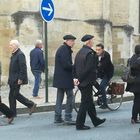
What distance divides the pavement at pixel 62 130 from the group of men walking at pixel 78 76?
264mm

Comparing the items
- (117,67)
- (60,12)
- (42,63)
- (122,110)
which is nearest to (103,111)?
(122,110)

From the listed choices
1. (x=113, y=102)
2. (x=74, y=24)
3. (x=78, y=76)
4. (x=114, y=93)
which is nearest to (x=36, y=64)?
(x=113, y=102)

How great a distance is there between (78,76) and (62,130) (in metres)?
1.09

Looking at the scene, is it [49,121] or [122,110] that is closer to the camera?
[49,121]

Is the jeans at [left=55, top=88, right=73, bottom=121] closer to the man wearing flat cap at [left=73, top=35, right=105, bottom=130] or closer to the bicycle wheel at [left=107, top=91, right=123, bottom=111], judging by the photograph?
the man wearing flat cap at [left=73, top=35, right=105, bottom=130]

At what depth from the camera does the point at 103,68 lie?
1515 cm

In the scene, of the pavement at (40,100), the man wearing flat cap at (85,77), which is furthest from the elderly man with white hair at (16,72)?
the man wearing flat cap at (85,77)

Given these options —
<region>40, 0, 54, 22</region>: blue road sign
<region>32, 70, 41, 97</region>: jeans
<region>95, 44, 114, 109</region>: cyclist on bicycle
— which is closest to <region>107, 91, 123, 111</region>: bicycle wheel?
<region>95, 44, 114, 109</region>: cyclist on bicycle

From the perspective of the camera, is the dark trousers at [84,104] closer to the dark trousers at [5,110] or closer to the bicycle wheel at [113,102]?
the dark trousers at [5,110]

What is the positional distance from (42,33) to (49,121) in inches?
357

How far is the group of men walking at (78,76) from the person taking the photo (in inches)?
473

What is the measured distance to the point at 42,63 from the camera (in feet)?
59.6

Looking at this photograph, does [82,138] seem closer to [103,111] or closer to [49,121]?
[49,121]

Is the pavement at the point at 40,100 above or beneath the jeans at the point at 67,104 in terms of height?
beneath
